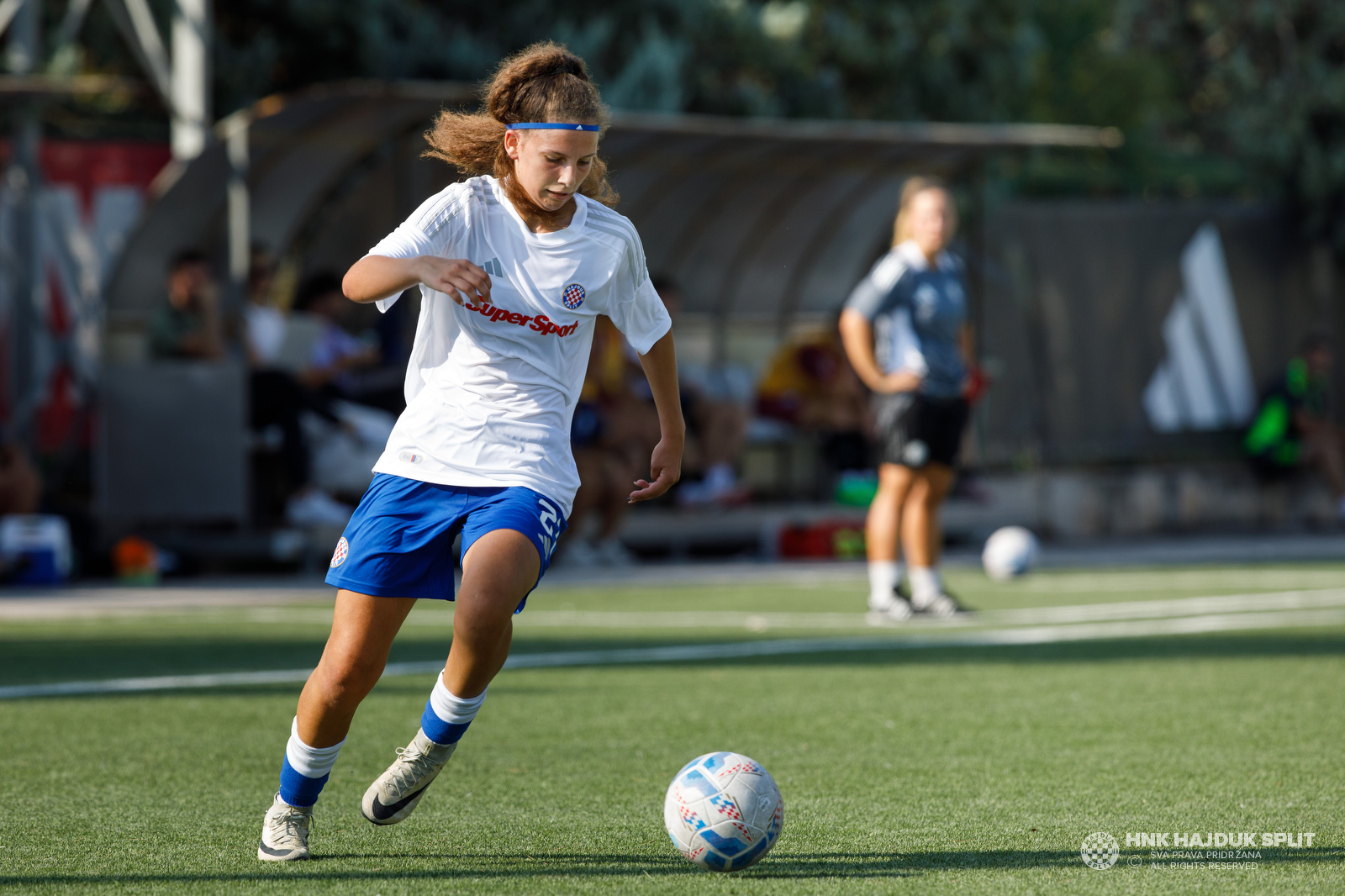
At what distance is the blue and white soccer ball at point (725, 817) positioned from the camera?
3.88 meters

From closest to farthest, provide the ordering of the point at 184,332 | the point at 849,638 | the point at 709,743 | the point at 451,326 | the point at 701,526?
the point at 451,326 < the point at 709,743 < the point at 849,638 < the point at 184,332 < the point at 701,526

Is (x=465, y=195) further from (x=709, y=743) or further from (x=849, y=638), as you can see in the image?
(x=849, y=638)

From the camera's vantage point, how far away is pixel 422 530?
3994 millimetres

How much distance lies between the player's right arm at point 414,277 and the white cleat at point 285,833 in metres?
1.25

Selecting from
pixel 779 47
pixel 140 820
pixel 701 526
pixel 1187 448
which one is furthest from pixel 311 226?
pixel 140 820

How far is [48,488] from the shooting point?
12.4 metres

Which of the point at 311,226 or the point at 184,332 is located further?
the point at 311,226

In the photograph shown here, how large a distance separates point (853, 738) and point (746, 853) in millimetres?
1845

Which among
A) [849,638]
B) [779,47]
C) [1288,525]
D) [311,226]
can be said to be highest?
[779,47]

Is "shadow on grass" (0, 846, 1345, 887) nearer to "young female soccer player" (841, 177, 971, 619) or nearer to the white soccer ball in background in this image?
"young female soccer player" (841, 177, 971, 619)

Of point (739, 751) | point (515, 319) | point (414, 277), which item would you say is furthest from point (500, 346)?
point (739, 751)

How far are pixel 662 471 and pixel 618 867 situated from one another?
40.5 inches

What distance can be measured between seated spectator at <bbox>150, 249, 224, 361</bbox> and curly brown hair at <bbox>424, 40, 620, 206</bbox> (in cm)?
775

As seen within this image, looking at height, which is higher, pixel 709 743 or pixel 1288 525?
pixel 709 743
